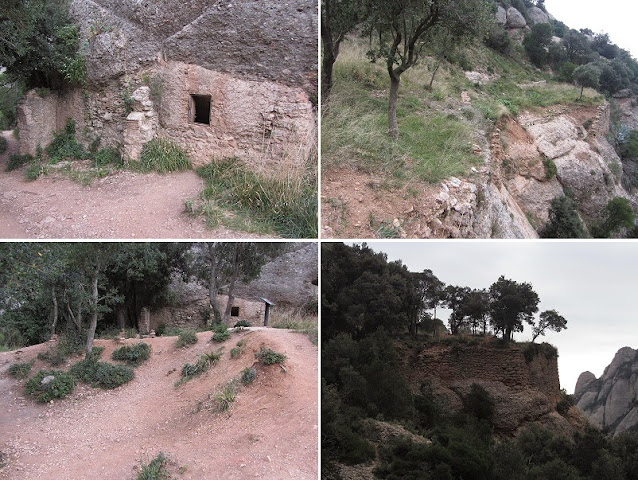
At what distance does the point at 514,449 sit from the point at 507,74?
26.9 m

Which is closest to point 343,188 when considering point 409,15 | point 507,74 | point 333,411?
point 333,411

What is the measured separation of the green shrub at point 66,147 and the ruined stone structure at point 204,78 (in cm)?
32

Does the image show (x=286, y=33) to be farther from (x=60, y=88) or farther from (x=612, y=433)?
(x=612, y=433)

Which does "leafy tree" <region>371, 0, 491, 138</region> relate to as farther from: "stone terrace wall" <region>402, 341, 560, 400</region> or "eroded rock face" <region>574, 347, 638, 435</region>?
"eroded rock face" <region>574, 347, 638, 435</region>

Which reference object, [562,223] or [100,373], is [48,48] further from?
[562,223]

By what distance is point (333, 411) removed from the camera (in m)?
5.86

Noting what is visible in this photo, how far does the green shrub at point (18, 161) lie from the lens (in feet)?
34.5

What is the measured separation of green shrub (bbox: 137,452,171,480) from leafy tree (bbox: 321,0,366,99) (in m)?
7.00

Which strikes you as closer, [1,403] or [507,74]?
[1,403]

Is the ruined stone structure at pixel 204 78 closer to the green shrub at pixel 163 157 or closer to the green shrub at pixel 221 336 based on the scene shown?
the green shrub at pixel 163 157

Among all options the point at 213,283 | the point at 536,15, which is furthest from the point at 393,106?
the point at 536,15

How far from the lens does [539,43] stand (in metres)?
35.5

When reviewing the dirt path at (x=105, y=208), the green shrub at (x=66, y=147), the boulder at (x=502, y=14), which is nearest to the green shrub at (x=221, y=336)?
the dirt path at (x=105, y=208)

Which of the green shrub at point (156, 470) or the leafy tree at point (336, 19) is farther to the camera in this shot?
the leafy tree at point (336, 19)
